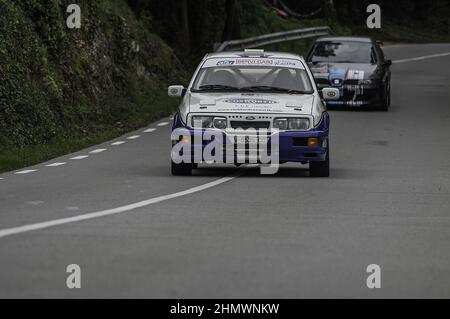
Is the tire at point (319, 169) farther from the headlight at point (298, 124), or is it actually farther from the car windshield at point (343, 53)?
the car windshield at point (343, 53)

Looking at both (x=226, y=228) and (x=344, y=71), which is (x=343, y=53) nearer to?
(x=344, y=71)

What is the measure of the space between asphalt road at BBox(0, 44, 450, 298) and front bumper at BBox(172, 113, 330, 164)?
289 mm

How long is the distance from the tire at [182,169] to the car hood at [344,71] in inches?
530

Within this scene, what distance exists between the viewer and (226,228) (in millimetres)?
12344

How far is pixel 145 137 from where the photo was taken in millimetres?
25312

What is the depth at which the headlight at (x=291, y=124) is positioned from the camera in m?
17.9

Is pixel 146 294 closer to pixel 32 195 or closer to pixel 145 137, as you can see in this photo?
pixel 32 195

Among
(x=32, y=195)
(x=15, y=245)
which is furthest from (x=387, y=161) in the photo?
(x=15, y=245)

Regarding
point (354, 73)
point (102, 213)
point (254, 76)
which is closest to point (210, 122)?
point (254, 76)

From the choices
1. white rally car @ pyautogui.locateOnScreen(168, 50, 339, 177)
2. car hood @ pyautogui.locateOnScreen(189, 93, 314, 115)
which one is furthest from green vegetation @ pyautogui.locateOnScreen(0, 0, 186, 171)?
car hood @ pyautogui.locateOnScreen(189, 93, 314, 115)

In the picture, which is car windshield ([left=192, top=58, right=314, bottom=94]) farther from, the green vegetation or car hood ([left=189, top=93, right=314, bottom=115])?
the green vegetation

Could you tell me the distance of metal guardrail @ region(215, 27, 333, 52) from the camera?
44.6 m

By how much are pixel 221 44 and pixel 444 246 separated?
3263 centimetres

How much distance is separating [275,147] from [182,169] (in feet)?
4.16
